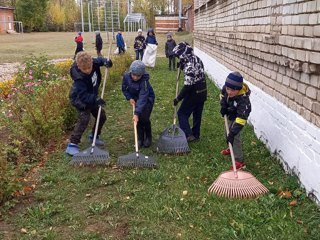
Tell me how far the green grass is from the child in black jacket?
341mm

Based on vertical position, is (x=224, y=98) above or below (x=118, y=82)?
above

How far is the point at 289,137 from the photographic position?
502 cm

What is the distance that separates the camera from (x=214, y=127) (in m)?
7.54

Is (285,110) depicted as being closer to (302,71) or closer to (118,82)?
(302,71)

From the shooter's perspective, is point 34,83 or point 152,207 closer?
point 152,207

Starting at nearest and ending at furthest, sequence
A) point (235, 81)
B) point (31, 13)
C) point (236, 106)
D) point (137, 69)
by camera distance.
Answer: point (235, 81) → point (236, 106) → point (137, 69) → point (31, 13)

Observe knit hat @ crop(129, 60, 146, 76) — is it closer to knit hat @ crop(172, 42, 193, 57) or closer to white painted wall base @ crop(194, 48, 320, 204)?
knit hat @ crop(172, 42, 193, 57)

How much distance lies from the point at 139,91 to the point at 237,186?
95.7 inches

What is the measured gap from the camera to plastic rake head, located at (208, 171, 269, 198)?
4395mm

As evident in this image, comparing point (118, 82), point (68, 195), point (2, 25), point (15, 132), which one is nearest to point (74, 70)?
point (15, 132)

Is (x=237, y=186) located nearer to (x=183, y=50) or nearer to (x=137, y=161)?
(x=137, y=161)

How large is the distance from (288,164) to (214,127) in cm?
262

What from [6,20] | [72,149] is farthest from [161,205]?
[6,20]

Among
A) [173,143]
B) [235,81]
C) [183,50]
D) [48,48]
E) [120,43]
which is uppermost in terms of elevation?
[183,50]
